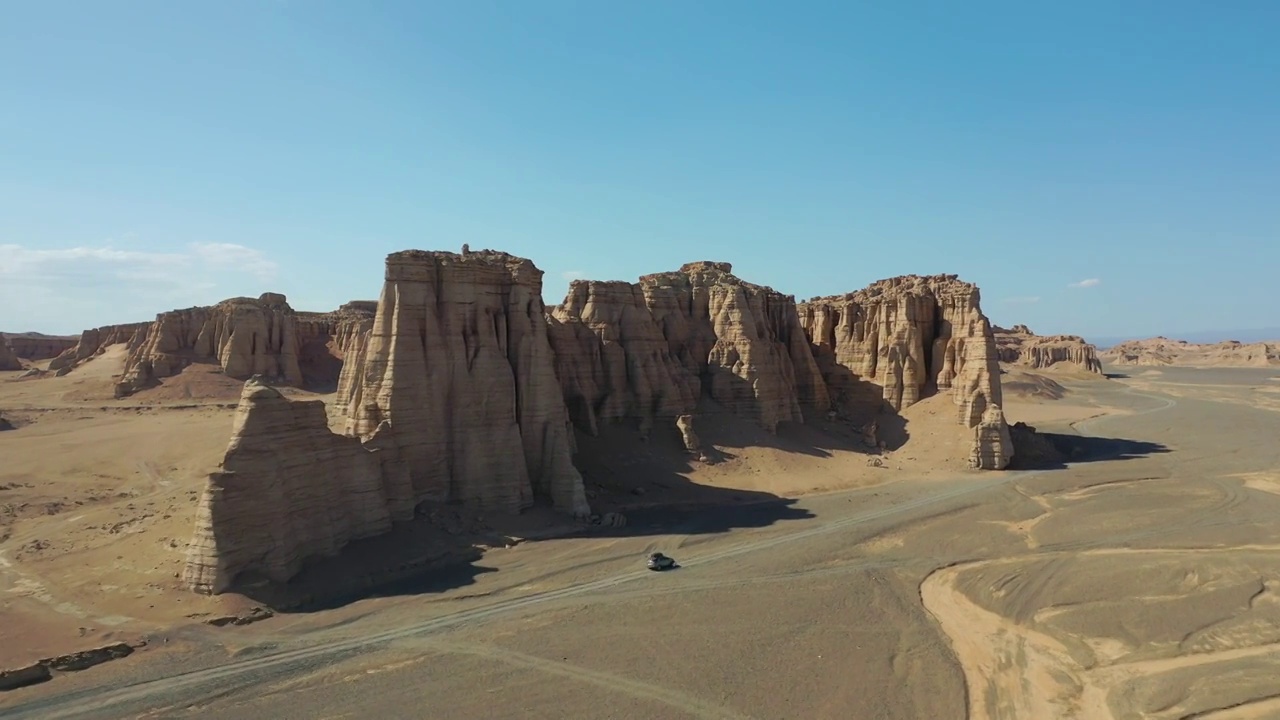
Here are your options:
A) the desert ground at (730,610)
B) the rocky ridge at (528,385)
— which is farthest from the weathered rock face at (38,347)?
the rocky ridge at (528,385)

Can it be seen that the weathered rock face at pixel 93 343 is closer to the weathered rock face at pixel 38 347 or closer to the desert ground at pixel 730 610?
the weathered rock face at pixel 38 347

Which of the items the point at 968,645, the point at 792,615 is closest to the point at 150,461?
the point at 792,615

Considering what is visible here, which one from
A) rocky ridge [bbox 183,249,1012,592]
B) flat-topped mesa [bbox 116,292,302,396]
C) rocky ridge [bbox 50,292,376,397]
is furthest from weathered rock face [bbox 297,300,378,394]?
rocky ridge [bbox 183,249,1012,592]

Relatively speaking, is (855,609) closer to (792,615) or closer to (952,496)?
(792,615)

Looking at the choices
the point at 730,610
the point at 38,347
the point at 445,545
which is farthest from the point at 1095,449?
the point at 38,347

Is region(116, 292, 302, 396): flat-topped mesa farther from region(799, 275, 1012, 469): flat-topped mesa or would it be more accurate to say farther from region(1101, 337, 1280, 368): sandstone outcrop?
region(1101, 337, 1280, 368): sandstone outcrop
